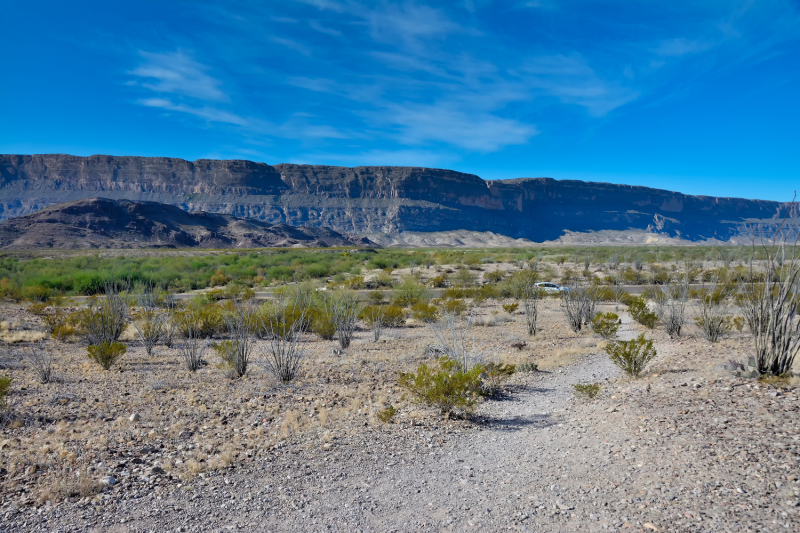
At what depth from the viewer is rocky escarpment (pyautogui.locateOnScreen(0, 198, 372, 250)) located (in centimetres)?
7931

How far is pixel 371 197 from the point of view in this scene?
146m

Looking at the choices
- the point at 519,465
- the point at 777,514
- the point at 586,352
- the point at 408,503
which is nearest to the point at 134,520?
the point at 408,503

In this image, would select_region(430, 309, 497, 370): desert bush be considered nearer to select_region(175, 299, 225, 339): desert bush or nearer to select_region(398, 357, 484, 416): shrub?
select_region(398, 357, 484, 416): shrub

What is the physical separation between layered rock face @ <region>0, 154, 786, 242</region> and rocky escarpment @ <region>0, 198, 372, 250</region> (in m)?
26.6

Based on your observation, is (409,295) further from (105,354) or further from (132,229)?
(132,229)

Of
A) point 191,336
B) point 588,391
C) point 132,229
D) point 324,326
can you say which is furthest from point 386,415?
point 132,229

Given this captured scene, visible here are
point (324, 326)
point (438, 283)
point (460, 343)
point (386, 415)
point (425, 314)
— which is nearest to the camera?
point (386, 415)

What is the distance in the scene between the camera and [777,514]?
11.5 feet

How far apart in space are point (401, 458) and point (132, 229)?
101210 millimetres

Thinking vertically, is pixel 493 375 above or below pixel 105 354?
above

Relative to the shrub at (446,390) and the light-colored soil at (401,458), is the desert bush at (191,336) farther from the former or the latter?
the shrub at (446,390)

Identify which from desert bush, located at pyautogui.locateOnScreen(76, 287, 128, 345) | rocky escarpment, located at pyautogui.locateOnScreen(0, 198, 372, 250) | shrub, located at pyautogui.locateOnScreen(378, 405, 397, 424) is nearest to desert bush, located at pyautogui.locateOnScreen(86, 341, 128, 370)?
desert bush, located at pyautogui.locateOnScreen(76, 287, 128, 345)

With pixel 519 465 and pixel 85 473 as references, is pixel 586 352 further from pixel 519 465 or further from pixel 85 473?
pixel 85 473

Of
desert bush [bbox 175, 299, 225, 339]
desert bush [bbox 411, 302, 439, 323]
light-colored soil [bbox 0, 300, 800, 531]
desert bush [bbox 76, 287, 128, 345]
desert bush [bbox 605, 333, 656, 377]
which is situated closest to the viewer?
light-colored soil [bbox 0, 300, 800, 531]
